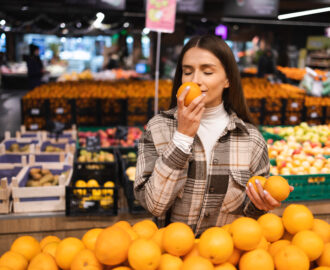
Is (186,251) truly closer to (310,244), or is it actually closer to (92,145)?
(310,244)

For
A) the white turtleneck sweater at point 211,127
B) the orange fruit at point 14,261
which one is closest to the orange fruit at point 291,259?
the white turtleneck sweater at point 211,127

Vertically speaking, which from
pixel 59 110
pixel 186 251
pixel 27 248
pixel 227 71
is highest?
pixel 227 71

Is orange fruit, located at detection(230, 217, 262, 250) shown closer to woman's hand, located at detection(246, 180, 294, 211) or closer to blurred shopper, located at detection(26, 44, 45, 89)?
woman's hand, located at detection(246, 180, 294, 211)

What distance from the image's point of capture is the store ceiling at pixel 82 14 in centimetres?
1140

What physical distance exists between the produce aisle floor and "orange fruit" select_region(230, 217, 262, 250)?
5.40 metres

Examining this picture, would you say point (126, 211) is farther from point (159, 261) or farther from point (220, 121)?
point (159, 261)

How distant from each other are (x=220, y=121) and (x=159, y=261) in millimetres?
804

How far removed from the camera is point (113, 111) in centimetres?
651

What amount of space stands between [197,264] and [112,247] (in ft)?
0.84

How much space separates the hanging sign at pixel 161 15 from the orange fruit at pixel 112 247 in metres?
3.90

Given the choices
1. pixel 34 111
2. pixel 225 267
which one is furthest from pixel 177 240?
pixel 34 111

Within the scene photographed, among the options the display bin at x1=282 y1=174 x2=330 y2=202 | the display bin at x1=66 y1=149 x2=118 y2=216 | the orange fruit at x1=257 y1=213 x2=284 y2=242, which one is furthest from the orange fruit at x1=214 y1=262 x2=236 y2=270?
the display bin at x1=282 y1=174 x2=330 y2=202

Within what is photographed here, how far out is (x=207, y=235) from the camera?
1.12 m

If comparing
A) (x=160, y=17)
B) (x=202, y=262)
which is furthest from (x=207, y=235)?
(x=160, y=17)
